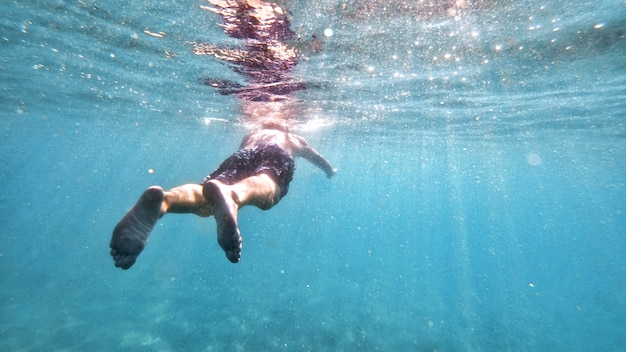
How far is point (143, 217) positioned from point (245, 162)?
9.45 ft

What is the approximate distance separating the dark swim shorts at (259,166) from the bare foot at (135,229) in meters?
1.76

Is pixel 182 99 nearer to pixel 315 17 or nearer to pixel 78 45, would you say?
pixel 78 45

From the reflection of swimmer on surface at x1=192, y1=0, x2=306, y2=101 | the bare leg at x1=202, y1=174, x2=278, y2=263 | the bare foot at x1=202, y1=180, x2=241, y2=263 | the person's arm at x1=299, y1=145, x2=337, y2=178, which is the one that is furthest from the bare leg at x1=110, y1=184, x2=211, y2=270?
the person's arm at x1=299, y1=145, x2=337, y2=178

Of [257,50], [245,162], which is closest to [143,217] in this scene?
[245,162]

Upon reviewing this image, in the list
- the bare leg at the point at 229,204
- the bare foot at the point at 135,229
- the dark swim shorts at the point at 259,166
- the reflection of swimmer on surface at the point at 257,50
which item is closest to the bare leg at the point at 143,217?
the bare foot at the point at 135,229

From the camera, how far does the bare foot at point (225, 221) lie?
3.84 metres

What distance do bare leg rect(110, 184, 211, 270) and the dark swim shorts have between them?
4.28 ft

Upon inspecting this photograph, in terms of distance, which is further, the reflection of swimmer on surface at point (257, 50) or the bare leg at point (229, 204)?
the reflection of swimmer on surface at point (257, 50)

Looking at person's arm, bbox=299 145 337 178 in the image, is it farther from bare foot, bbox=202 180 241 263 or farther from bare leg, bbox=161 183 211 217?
bare foot, bbox=202 180 241 263

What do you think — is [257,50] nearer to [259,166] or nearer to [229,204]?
[259,166]

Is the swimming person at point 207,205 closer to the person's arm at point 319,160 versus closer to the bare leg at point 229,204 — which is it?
the bare leg at point 229,204

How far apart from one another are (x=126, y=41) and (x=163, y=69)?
297cm

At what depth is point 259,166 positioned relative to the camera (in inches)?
259

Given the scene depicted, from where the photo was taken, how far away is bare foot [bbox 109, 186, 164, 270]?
3.86 m
